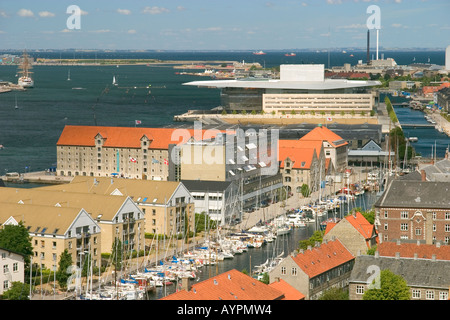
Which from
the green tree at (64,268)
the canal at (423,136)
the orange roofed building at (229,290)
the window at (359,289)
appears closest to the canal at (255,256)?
the green tree at (64,268)

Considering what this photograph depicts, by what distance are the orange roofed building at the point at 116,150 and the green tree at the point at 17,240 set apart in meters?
12.5

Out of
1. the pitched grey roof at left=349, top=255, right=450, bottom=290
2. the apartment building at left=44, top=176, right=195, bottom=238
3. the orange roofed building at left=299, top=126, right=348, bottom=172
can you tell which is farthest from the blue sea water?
the pitched grey roof at left=349, top=255, right=450, bottom=290

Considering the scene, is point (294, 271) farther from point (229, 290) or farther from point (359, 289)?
point (229, 290)

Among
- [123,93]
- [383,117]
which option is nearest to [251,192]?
[383,117]

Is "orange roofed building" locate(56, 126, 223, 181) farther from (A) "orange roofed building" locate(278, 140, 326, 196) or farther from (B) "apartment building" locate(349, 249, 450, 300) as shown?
(B) "apartment building" locate(349, 249, 450, 300)

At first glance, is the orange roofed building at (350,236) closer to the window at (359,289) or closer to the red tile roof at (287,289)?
the window at (359,289)

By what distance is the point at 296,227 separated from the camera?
20.0 m

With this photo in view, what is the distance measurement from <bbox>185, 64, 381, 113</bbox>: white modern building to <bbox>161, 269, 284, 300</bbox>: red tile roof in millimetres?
37927

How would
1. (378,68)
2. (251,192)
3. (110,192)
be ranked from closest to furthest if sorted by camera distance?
(110,192)
(251,192)
(378,68)

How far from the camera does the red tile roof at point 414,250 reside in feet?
41.3

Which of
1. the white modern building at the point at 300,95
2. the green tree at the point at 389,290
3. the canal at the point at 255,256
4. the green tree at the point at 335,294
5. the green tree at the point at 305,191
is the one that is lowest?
the canal at the point at 255,256

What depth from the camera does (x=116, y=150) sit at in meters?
27.2

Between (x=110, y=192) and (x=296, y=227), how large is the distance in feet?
15.7
